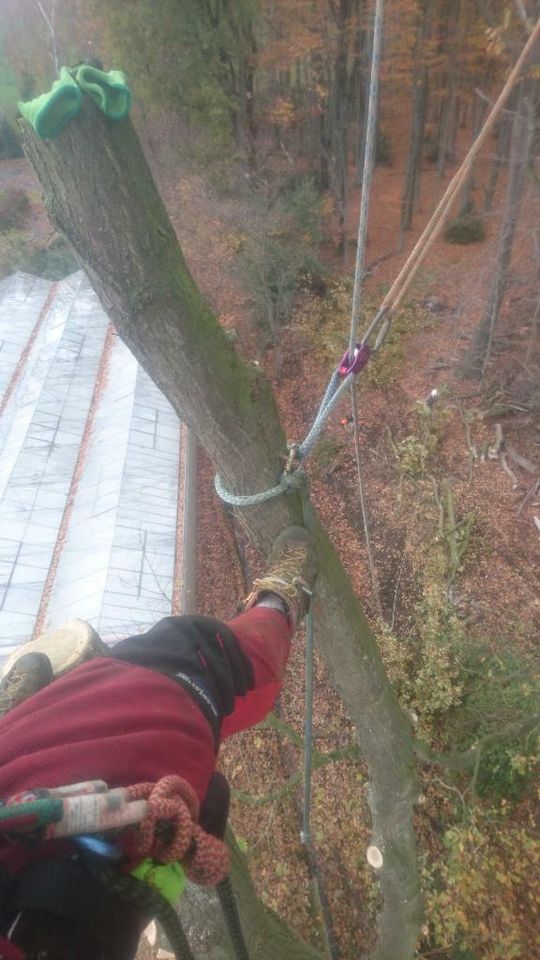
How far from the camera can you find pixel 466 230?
41.1ft

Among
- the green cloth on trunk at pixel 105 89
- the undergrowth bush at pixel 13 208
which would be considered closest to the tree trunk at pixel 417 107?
the undergrowth bush at pixel 13 208

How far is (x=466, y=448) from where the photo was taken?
816 centimetres

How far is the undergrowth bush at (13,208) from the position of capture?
16.2m

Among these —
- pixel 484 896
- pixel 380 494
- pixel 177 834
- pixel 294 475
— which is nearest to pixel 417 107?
pixel 380 494

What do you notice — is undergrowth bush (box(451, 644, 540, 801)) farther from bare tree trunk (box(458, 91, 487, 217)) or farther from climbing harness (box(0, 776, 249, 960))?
bare tree trunk (box(458, 91, 487, 217))

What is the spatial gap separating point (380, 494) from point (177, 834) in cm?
732

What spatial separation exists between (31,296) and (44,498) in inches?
291

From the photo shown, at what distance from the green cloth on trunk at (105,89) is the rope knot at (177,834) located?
1429mm

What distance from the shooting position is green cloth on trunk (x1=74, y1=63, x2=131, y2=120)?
1.22m

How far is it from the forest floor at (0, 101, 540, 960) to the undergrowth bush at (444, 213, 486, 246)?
27cm

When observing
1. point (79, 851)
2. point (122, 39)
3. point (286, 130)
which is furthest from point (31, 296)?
point (79, 851)

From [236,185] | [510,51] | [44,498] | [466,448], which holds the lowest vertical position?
[44,498]

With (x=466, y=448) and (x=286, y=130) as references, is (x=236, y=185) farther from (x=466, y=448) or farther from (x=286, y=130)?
(x=466, y=448)

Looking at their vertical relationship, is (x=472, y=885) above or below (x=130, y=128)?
below
